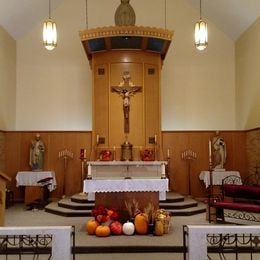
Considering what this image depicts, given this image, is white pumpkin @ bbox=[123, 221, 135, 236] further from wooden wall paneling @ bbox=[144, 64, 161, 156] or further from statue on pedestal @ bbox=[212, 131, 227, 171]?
statue on pedestal @ bbox=[212, 131, 227, 171]

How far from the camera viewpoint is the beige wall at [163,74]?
11359mm

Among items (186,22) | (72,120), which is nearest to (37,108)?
(72,120)

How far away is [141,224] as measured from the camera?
20.3 ft

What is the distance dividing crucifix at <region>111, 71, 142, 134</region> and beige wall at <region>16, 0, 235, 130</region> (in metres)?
1.87

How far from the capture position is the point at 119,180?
673 centimetres

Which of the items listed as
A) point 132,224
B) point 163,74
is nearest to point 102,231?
point 132,224

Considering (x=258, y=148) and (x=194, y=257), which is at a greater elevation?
(x=258, y=148)

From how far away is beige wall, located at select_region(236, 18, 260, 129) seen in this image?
32.2 ft

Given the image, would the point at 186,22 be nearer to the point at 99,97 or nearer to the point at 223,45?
the point at 223,45

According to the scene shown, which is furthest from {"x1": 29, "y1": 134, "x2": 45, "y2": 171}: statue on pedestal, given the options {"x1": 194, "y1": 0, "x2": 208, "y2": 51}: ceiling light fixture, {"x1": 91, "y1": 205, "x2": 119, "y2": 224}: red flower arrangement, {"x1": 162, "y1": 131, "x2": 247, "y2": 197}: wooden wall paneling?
{"x1": 194, "y1": 0, "x2": 208, "y2": 51}: ceiling light fixture

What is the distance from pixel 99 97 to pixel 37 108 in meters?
2.26

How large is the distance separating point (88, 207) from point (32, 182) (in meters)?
2.39

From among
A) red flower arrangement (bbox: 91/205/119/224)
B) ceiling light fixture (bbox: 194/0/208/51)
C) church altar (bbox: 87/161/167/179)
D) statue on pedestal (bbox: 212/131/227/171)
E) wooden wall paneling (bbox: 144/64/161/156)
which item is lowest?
red flower arrangement (bbox: 91/205/119/224)

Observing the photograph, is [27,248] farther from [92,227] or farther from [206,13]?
[206,13]
